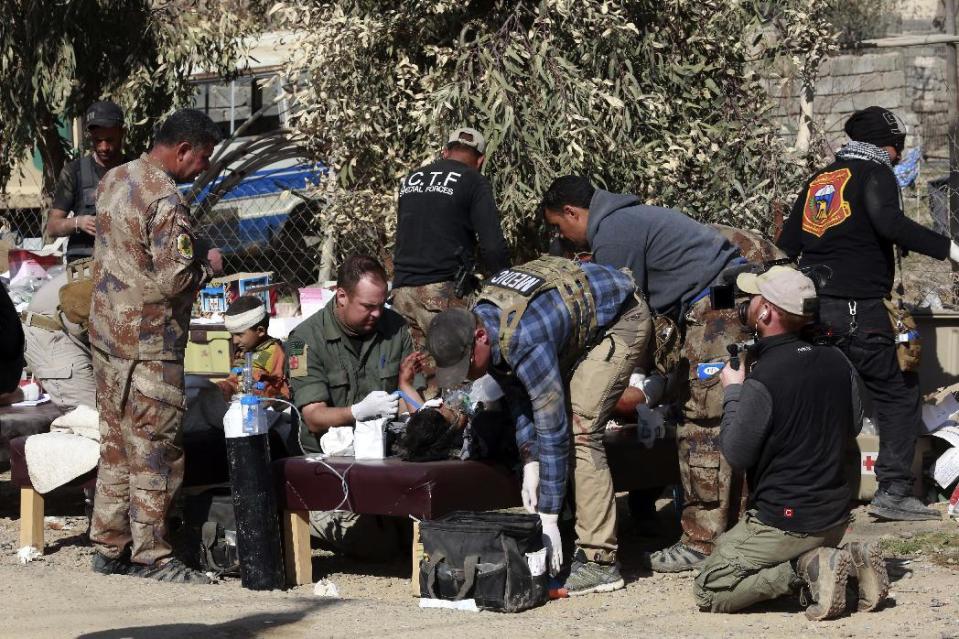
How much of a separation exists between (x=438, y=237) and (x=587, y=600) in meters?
2.41

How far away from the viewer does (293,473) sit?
6125 mm

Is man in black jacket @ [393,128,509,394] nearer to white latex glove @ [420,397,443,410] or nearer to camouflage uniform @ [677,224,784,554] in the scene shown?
white latex glove @ [420,397,443,410]

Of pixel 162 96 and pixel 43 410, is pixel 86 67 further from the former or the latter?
pixel 43 410

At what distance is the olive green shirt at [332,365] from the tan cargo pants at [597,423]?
1.11 m

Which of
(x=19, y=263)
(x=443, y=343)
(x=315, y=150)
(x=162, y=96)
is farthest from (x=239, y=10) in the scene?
(x=443, y=343)

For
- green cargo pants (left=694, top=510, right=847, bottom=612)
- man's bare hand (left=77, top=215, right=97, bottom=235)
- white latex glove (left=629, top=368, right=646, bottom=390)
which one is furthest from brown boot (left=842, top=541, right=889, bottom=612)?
man's bare hand (left=77, top=215, right=97, bottom=235)

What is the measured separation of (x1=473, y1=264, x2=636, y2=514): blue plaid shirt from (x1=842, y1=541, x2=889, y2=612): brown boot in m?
1.16

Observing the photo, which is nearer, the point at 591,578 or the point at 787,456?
Result: the point at 787,456

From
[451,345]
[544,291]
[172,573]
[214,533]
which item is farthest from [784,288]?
[172,573]

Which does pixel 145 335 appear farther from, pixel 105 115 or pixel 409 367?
pixel 105 115

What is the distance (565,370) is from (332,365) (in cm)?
123

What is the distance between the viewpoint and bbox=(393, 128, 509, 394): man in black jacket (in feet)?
24.3

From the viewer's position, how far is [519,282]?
5.66m

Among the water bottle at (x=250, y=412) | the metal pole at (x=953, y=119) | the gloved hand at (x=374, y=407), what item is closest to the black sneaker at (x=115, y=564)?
the water bottle at (x=250, y=412)
